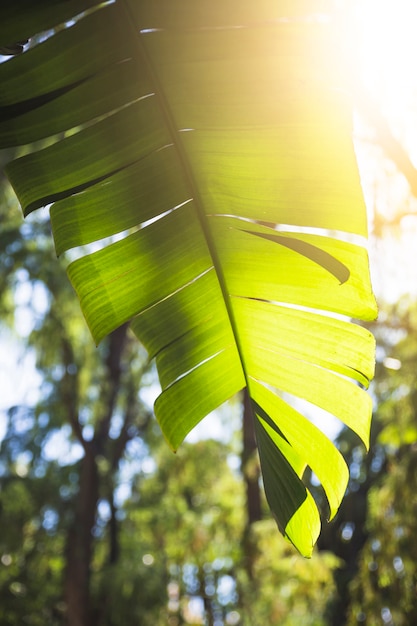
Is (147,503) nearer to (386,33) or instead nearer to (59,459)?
(59,459)

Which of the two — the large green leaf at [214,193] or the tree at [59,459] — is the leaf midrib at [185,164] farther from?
the tree at [59,459]

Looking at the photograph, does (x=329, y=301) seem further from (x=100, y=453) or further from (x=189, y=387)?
(x=100, y=453)

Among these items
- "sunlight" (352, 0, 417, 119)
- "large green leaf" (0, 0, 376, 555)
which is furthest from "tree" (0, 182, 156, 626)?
"large green leaf" (0, 0, 376, 555)

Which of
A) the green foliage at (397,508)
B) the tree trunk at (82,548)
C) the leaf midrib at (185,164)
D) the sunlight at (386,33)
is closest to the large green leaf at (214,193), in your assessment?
the leaf midrib at (185,164)

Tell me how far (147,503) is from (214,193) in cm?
811

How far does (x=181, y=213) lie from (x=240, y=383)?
0.24 m

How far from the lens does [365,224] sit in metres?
0.66

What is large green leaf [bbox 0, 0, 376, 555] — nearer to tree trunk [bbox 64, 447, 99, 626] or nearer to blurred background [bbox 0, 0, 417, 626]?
blurred background [bbox 0, 0, 417, 626]

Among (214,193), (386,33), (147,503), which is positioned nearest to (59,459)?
(147,503)

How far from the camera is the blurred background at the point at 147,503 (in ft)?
11.3

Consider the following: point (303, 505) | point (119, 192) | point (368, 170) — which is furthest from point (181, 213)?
point (368, 170)

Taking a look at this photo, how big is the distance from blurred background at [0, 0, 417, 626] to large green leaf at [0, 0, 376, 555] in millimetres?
2568

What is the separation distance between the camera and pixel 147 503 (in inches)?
327

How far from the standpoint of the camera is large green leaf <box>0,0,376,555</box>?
0.65 metres
